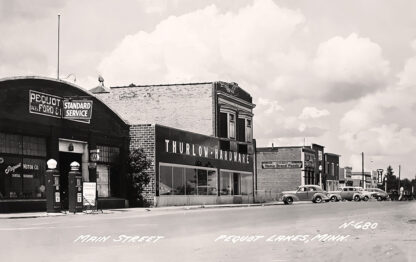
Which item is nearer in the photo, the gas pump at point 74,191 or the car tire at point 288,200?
the gas pump at point 74,191

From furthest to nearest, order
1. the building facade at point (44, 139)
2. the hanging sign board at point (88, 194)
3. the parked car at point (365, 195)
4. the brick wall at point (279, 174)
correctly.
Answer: the brick wall at point (279, 174), the parked car at point (365, 195), the hanging sign board at point (88, 194), the building facade at point (44, 139)

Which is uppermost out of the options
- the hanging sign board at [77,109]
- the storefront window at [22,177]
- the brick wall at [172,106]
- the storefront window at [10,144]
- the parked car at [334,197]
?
the brick wall at [172,106]

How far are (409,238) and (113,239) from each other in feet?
21.2

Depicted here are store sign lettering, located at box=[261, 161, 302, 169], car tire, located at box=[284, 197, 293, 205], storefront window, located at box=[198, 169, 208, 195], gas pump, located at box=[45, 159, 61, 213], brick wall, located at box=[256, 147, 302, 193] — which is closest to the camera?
gas pump, located at box=[45, 159, 61, 213]

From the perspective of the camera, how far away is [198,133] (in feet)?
167

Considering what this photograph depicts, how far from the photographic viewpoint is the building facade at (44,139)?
30.5m

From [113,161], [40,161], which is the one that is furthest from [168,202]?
[40,161]

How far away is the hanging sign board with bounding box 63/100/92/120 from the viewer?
34438 mm

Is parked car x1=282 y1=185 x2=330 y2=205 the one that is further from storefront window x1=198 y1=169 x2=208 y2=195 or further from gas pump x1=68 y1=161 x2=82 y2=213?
gas pump x1=68 y1=161 x2=82 y2=213

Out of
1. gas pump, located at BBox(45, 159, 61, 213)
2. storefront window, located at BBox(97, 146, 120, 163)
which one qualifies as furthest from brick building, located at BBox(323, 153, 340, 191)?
gas pump, located at BBox(45, 159, 61, 213)

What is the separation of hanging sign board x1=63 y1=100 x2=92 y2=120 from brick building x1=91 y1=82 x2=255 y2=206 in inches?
343

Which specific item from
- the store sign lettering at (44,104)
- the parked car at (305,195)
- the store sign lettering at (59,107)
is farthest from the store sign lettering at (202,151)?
the store sign lettering at (44,104)

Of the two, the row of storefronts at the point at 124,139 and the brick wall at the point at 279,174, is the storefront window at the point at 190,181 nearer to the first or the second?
the row of storefronts at the point at 124,139

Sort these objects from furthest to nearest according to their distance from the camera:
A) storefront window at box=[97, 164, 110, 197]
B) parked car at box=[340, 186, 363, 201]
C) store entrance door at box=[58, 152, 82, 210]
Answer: parked car at box=[340, 186, 363, 201]
storefront window at box=[97, 164, 110, 197]
store entrance door at box=[58, 152, 82, 210]
